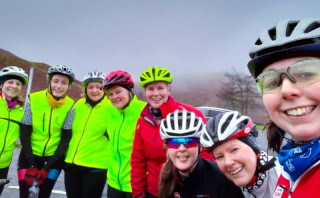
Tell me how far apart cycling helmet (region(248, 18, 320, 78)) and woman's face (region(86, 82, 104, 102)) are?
2950 millimetres

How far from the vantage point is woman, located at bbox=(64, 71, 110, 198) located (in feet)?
11.3

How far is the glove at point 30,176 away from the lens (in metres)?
3.22

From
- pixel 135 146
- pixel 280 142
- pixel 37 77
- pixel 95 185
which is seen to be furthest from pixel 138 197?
pixel 37 77

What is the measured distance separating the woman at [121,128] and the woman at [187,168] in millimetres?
888

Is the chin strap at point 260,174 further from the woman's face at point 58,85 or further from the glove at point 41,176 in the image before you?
the woman's face at point 58,85

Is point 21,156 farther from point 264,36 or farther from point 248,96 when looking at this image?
point 248,96

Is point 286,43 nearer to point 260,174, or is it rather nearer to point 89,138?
point 260,174

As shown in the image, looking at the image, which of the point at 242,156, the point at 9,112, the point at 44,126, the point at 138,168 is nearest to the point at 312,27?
the point at 242,156

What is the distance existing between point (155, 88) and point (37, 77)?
108 feet

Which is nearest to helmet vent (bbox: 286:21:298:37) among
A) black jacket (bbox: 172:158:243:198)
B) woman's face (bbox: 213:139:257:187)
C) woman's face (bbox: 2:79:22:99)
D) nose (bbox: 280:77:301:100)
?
nose (bbox: 280:77:301:100)

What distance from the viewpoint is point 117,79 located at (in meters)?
3.18

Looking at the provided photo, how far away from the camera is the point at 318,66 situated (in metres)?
1.02

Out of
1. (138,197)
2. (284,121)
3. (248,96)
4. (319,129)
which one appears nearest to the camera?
(319,129)

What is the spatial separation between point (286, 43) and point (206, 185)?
1398mm
